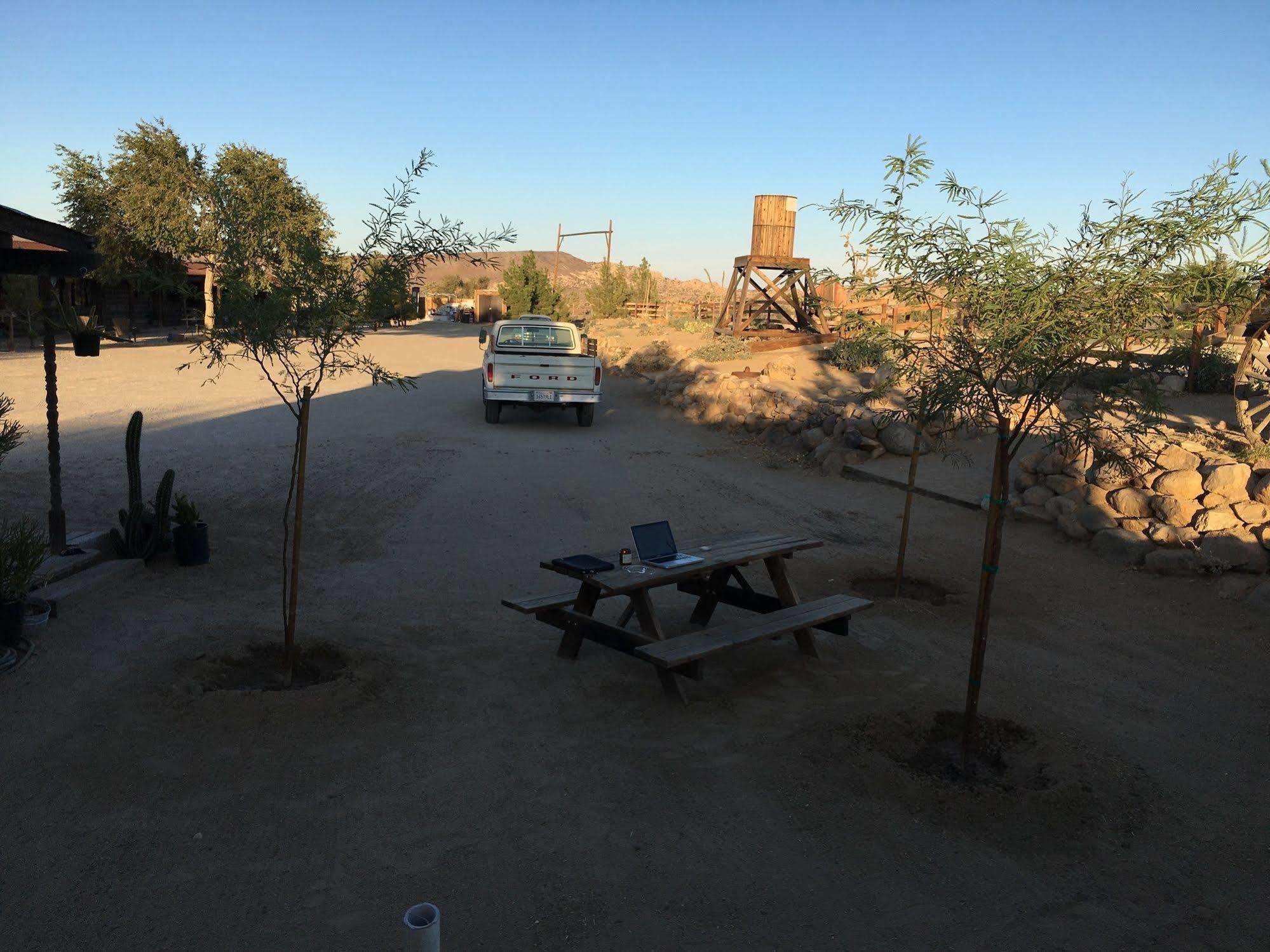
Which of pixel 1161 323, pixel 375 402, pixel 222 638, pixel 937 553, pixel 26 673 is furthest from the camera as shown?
pixel 375 402

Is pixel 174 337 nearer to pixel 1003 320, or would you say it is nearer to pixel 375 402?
pixel 375 402

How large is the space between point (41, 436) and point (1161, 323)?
13.4 metres

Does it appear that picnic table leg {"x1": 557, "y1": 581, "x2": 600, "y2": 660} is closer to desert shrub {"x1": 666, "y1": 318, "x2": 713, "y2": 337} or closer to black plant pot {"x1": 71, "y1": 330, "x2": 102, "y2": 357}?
black plant pot {"x1": 71, "y1": 330, "x2": 102, "y2": 357}

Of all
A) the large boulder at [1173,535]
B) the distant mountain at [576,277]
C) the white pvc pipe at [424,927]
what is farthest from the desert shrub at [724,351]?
the distant mountain at [576,277]

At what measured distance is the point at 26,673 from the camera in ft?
17.6

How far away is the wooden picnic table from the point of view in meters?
5.41

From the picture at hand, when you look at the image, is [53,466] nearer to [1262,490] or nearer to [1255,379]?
[1262,490]

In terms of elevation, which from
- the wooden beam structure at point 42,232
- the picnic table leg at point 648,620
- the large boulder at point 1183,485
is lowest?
the picnic table leg at point 648,620

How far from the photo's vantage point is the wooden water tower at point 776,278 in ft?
79.8

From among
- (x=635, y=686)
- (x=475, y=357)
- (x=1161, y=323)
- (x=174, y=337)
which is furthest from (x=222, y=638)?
(x=174, y=337)

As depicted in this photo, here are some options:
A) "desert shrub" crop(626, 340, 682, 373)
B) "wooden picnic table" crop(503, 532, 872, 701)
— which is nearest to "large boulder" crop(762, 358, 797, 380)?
"desert shrub" crop(626, 340, 682, 373)

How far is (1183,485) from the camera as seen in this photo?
29.1 ft

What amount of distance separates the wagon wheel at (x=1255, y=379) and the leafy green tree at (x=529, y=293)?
36927mm

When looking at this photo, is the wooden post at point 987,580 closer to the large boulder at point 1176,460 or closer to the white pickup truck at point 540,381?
the large boulder at point 1176,460
